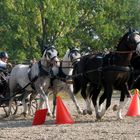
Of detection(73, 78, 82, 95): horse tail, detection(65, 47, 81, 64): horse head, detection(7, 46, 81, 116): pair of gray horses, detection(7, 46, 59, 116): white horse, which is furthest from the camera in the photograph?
detection(73, 78, 82, 95): horse tail

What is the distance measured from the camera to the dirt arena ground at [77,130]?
10.7 metres

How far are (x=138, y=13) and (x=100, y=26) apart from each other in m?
8.34

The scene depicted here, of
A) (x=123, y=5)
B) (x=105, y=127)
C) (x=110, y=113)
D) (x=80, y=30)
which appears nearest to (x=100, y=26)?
(x=80, y=30)

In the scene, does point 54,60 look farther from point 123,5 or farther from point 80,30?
point 123,5

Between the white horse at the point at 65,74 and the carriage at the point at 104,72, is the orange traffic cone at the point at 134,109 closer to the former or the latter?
the carriage at the point at 104,72

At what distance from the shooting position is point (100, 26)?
43.4m

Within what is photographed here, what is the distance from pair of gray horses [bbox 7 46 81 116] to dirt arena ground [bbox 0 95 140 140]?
1.26 metres

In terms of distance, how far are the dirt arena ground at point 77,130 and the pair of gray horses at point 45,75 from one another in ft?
4.12

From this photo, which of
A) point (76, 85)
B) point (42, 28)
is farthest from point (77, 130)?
point (42, 28)

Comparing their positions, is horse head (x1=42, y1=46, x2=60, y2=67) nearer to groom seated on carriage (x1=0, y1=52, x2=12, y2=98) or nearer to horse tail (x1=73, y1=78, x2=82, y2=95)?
horse tail (x1=73, y1=78, x2=82, y2=95)

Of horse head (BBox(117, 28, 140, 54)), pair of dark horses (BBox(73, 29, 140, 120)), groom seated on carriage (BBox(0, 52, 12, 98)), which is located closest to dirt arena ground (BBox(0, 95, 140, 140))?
pair of dark horses (BBox(73, 29, 140, 120))

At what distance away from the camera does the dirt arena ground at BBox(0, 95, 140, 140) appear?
35.0 feet

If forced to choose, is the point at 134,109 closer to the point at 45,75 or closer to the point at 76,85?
the point at 76,85

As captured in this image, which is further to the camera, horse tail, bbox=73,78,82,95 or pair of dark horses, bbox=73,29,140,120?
horse tail, bbox=73,78,82,95
